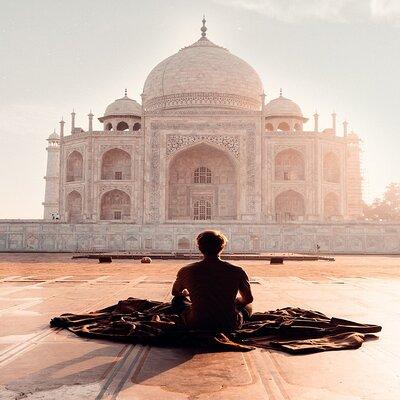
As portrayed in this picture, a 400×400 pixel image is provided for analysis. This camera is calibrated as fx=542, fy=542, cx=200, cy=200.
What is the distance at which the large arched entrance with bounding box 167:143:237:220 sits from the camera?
29.2 meters

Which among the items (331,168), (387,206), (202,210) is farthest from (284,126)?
(387,206)

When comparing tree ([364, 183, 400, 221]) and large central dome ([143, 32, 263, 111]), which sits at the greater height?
large central dome ([143, 32, 263, 111])

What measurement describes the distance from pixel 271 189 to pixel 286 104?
7091 millimetres

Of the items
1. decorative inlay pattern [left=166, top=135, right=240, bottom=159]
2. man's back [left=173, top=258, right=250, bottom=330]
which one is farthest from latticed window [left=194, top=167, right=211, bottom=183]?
man's back [left=173, top=258, right=250, bottom=330]

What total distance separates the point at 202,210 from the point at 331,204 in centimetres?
702

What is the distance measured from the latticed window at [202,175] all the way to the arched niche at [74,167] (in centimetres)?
634

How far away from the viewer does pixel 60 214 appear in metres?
29.5

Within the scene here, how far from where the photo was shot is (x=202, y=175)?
30125mm

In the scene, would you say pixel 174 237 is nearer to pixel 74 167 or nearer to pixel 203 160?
pixel 203 160

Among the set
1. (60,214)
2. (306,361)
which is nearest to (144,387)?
(306,361)

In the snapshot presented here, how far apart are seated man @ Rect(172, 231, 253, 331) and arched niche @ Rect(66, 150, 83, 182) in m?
27.4

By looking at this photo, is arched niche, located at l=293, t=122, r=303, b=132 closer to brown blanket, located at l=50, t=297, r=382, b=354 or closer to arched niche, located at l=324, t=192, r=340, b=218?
arched niche, located at l=324, t=192, r=340, b=218

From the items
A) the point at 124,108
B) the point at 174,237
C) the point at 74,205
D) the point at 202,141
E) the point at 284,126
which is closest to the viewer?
the point at 174,237

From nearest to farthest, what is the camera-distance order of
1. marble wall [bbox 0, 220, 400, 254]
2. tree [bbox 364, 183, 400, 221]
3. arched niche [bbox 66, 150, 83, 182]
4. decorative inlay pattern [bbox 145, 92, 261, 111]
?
marble wall [bbox 0, 220, 400, 254] < arched niche [bbox 66, 150, 83, 182] < decorative inlay pattern [bbox 145, 92, 261, 111] < tree [bbox 364, 183, 400, 221]
